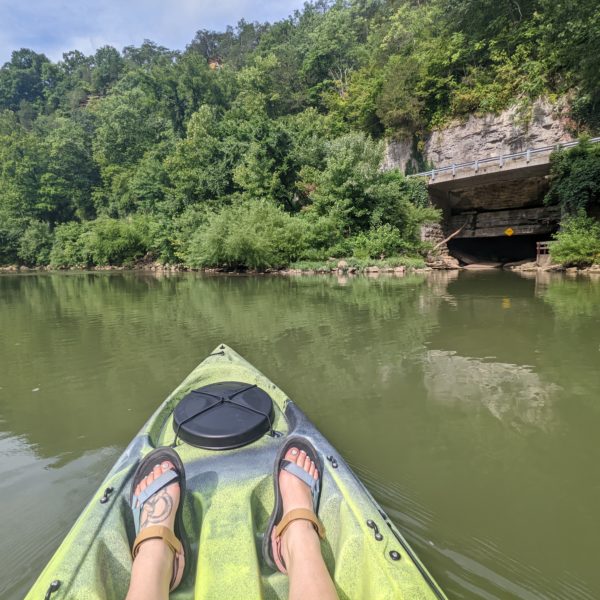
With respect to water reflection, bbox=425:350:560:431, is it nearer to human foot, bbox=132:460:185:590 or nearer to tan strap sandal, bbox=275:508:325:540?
tan strap sandal, bbox=275:508:325:540

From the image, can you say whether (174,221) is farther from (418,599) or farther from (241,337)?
(418,599)

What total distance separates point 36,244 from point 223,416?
42.6 metres

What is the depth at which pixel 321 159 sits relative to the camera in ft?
80.4

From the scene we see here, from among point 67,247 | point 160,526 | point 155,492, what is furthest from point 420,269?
point 67,247

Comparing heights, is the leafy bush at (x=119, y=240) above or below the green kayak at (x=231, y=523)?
above

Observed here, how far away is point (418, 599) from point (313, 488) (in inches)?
31.1

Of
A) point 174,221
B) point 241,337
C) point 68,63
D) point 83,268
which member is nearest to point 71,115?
point 68,63

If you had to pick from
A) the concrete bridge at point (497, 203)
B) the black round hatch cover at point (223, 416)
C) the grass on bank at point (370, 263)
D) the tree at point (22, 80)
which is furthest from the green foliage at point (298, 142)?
the tree at point (22, 80)

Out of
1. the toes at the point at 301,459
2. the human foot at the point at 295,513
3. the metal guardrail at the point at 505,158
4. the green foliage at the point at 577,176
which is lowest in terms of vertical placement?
the human foot at the point at 295,513

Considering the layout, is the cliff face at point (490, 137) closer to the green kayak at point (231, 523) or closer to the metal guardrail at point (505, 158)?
the metal guardrail at point (505, 158)

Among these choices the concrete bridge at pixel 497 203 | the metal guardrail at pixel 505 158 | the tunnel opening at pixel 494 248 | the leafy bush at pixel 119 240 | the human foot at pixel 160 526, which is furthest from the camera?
the leafy bush at pixel 119 240

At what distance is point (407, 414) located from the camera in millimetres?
3445

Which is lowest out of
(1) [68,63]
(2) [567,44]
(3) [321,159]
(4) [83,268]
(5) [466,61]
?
(4) [83,268]

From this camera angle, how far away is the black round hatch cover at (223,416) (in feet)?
7.73
